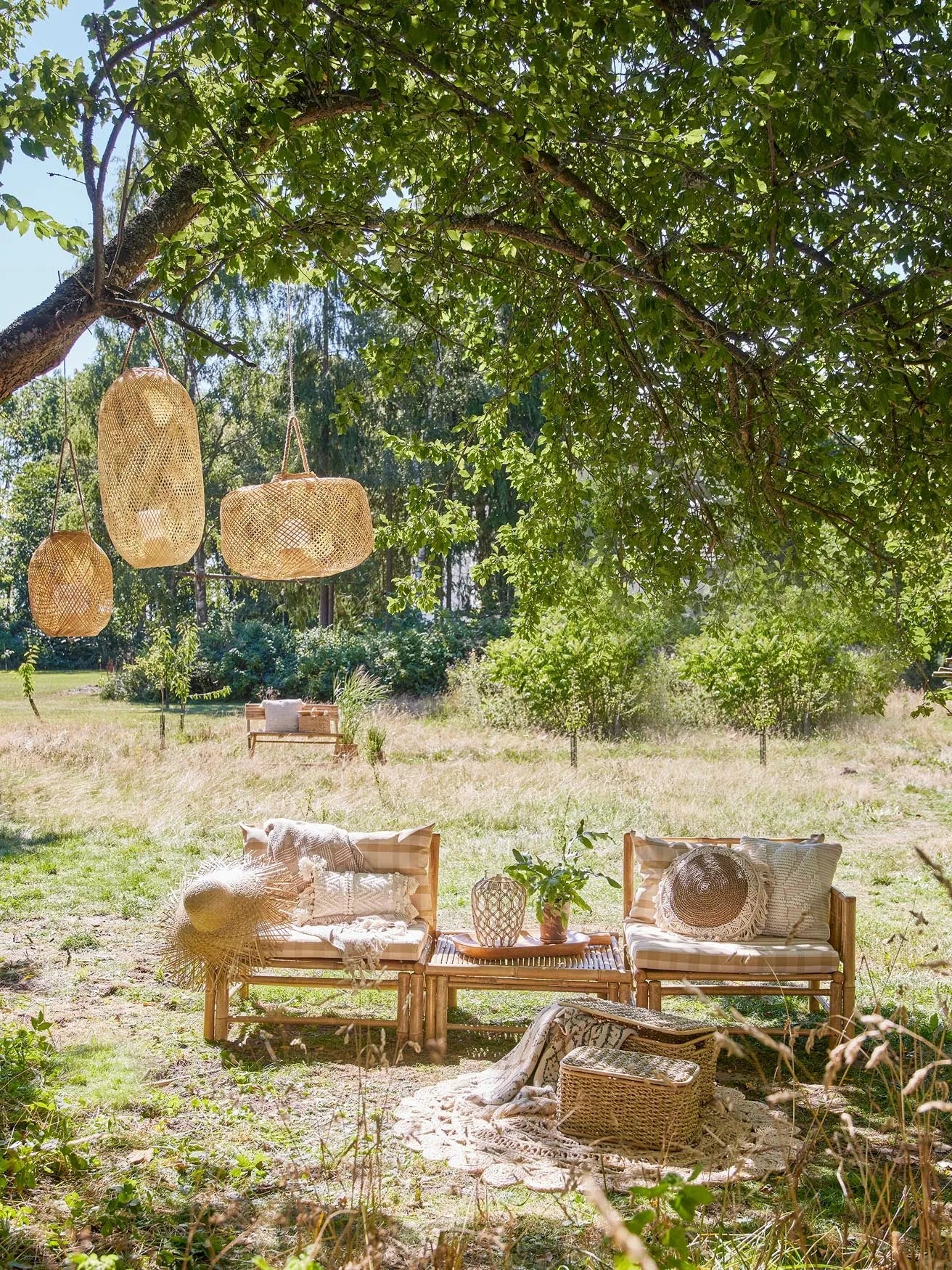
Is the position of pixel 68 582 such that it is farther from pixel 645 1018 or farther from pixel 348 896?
pixel 645 1018

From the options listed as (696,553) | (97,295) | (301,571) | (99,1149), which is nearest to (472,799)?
(696,553)

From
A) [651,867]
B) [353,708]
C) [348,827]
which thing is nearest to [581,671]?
[353,708]

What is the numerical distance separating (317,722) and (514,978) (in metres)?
8.03

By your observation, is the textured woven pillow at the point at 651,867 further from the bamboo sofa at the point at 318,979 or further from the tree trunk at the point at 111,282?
the tree trunk at the point at 111,282

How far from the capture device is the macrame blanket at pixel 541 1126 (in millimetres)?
3473

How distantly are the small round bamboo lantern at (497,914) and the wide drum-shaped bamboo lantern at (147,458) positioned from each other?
195 centimetres

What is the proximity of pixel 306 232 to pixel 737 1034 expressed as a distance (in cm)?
346

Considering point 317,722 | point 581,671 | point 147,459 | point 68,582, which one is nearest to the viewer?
point 147,459

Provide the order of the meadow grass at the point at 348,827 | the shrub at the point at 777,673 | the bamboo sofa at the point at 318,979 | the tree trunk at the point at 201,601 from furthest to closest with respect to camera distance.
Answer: the tree trunk at the point at 201,601, the shrub at the point at 777,673, the bamboo sofa at the point at 318,979, the meadow grass at the point at 348,827

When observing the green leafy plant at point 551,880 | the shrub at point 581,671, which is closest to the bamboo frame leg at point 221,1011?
the green leafy plant at point 551,880

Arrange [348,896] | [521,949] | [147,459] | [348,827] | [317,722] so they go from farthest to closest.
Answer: [317,722]
[348,827]
[348,896]
[521,949]
[147,459]

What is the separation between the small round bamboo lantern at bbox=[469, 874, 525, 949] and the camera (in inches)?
187

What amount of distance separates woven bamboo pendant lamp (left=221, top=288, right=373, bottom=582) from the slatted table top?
5.38 ft

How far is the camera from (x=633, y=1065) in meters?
3.76
